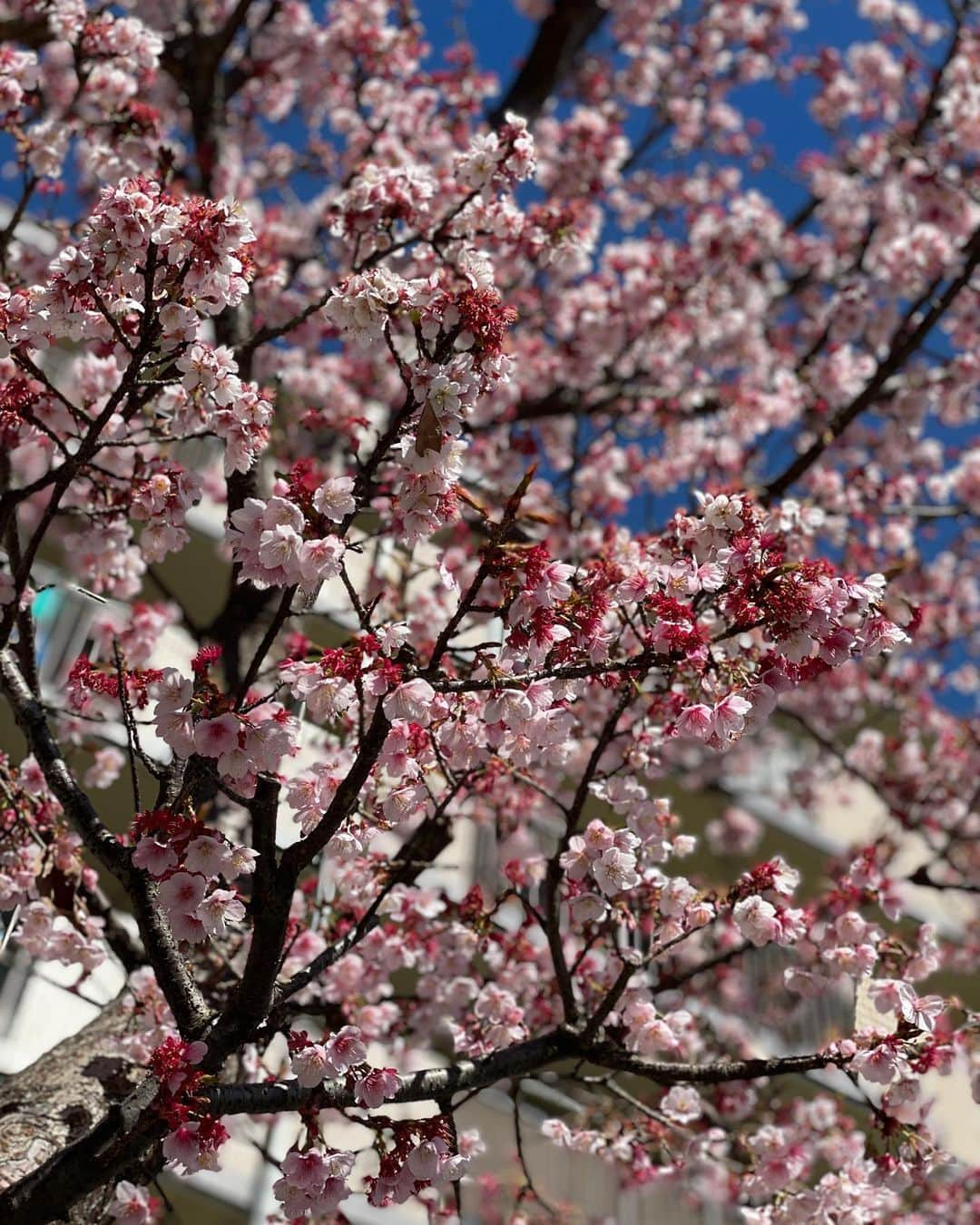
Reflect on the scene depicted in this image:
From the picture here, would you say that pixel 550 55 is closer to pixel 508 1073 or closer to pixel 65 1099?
pixel 508 1073

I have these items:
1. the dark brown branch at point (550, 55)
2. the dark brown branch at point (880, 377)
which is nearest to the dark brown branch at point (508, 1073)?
the dark brown branch at point (880, 377)

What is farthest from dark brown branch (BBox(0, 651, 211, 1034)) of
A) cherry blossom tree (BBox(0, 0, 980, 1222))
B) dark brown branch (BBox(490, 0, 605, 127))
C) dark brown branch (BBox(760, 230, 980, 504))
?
dark brown branch (BBox(490, 0, 605, 127))

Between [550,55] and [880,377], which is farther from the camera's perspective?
[550,55]

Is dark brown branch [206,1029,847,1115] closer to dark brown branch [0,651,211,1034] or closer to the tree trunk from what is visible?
dark brown branch [0,651,211,1034]

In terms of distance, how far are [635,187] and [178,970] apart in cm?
864

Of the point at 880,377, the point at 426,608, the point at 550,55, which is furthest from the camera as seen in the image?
the point at 550,55

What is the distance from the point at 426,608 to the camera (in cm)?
552

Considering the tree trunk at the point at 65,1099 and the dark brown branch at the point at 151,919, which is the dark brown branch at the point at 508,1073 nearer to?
the dark brown branch at the point at 151,919

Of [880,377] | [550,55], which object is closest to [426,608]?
[880,377]

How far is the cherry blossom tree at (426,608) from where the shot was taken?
→ 106 inches

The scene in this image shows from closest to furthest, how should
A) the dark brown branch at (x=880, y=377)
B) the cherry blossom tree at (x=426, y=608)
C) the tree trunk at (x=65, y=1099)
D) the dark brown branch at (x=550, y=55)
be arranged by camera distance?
the cherry blossom tree at (x=426, y=608), the tree trunk at (x=65, y=1099), the dark brown branch at (x=880, y=377), the dark brown branch at (x=550, y=55)

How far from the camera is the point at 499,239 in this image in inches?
173

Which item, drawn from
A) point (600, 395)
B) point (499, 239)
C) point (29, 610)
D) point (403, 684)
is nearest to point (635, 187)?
point (600, 395)

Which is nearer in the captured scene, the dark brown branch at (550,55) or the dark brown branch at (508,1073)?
the dark brown branch at (508,1073)
